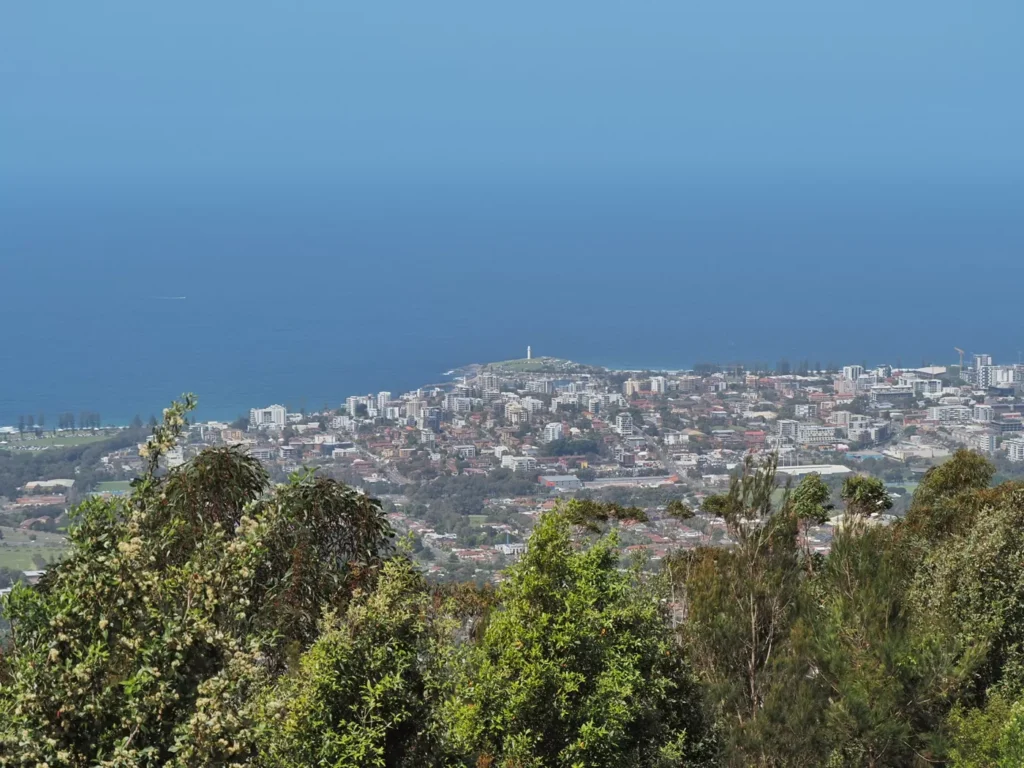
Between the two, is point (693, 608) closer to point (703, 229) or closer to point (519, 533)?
point (519, 533)

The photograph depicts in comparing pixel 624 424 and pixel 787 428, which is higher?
pixel 624 424

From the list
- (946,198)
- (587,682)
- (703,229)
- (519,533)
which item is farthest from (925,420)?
(946,198)

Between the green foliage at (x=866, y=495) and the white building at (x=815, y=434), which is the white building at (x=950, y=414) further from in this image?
Result: the green foliage at (x=866, y=495)

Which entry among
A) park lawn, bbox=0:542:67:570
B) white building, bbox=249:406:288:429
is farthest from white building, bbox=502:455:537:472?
park lawn, bbox=0:542:67:570

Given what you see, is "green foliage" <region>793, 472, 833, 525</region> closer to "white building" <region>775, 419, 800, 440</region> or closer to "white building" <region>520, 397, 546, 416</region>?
"white building" <region>775, 419, 800, 440</region>

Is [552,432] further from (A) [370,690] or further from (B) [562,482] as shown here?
(A) [370,690]

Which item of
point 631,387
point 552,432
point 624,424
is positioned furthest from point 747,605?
point 631,387
